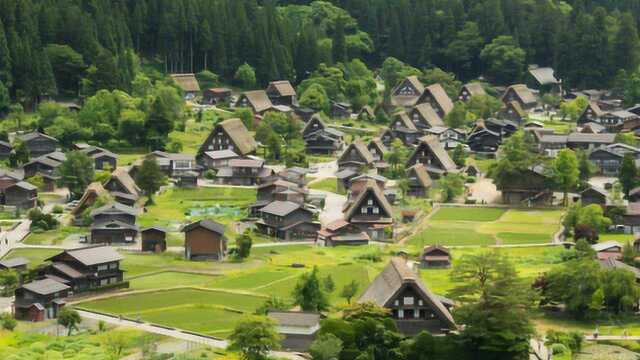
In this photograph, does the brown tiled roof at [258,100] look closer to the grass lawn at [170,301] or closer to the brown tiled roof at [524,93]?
the brown tiled roof at [524,93]

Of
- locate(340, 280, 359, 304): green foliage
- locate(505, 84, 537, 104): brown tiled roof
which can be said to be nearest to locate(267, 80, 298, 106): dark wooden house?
locate(505, 84, 537, 104): brown tiled roof

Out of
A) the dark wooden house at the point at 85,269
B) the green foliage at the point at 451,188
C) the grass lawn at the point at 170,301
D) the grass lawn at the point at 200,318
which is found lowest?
the grass lawn at the point at 200,318

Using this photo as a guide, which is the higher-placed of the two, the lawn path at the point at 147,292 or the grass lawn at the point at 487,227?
the grass lawn at the point at 487,227

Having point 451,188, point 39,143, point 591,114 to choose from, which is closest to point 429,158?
point 451,188

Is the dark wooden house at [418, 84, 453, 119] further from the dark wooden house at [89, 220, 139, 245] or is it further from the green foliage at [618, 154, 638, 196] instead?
the dark wooden house at [89, 220, 139, 245]

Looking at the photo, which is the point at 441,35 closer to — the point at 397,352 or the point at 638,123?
the point at 638,123

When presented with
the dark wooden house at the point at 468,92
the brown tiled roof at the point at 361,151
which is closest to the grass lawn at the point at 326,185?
the brown tiled roof at the point at 361,151

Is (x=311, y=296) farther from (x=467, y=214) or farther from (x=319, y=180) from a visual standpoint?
Result: (x=319, y=180)
